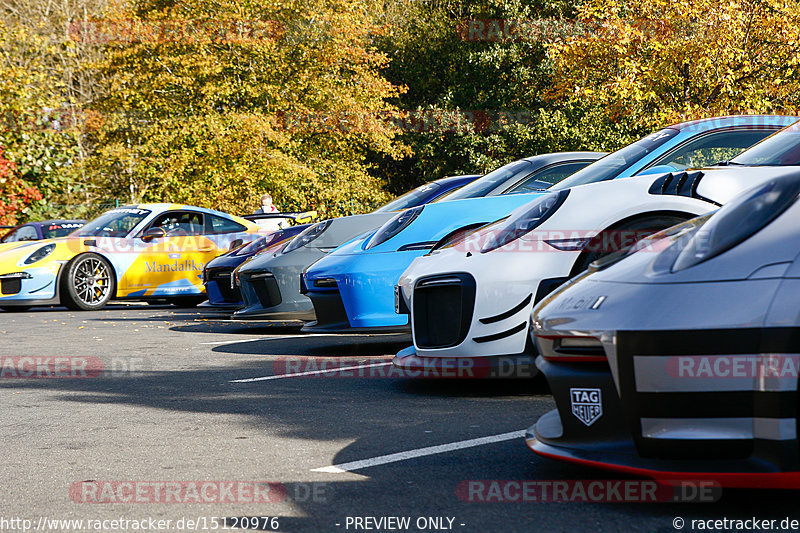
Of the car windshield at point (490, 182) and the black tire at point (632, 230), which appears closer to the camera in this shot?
the black tire at point (632, 230)

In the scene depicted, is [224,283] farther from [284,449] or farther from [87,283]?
[284,449]

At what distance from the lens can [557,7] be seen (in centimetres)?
3378

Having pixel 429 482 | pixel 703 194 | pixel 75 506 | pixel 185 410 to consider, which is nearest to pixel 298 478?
pixel 429 482

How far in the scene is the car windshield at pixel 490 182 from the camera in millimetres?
7652

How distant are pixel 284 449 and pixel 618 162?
10.9 ft

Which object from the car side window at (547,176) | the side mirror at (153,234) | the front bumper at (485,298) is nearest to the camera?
the front bumper at (485,298)

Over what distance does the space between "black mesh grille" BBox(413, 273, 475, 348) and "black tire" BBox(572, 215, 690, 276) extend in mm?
620

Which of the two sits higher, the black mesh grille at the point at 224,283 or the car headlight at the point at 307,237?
the car headlight at the point at 307,237

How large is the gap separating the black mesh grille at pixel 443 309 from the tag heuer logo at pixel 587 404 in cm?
196

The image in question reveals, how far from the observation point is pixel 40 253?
41.0 feet

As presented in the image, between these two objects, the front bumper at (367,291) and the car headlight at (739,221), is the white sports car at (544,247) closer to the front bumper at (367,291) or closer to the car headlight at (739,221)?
the front bumper at (367,291)

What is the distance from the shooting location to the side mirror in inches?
509

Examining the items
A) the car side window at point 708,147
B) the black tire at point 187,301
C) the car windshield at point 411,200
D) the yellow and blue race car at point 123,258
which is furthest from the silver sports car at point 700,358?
the black tire at point 187,301

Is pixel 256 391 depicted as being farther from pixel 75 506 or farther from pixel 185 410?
pixel 75 506
